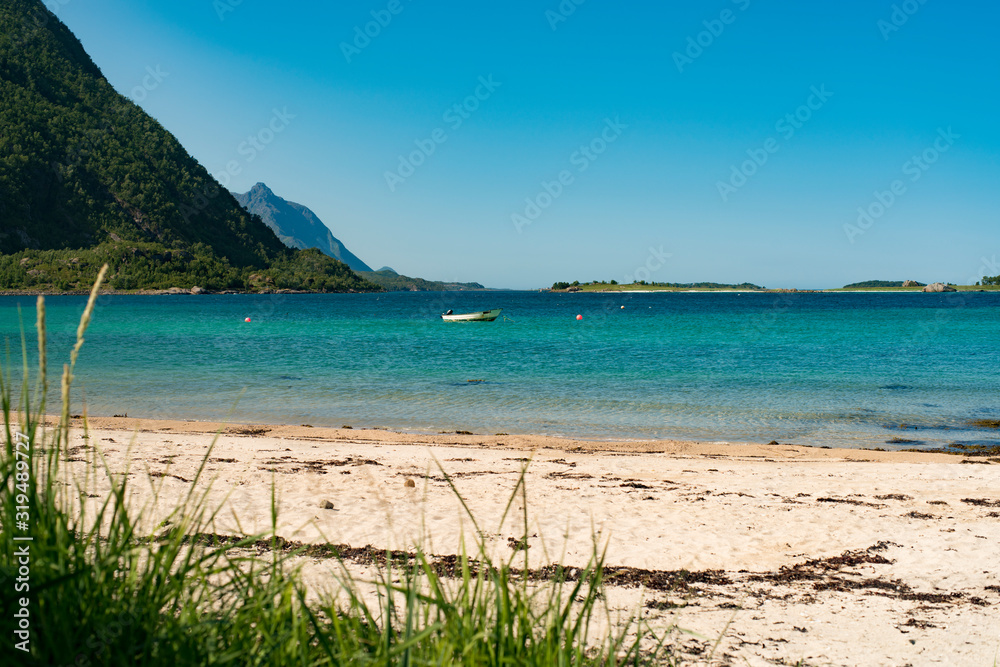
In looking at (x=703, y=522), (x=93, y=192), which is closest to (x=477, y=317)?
(x=703, y=522)

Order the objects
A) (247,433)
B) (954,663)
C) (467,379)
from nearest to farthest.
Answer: (954,663), (247,433), (467,379)

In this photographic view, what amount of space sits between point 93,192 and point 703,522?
186 metres

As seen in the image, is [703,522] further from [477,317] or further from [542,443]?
[477,317]

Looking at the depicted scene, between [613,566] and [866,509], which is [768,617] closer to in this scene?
[613,566]

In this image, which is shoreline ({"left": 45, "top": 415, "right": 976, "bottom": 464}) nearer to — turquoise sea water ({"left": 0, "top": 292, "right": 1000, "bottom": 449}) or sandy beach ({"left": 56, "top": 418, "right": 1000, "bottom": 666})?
sandy beach ({"left": 56, "top": 418, "right": 1000, "bottom": 666})

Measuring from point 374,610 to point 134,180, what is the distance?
7450 inches

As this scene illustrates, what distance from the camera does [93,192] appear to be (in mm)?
156125

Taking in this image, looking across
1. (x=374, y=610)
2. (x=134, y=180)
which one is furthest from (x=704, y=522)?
(x=134, y=180)

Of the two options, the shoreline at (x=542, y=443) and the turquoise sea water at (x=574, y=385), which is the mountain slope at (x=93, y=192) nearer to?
the turquoise sea water at (x=574, y=385)

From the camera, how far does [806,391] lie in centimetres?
2102

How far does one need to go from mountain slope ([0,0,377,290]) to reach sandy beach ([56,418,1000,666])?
137m

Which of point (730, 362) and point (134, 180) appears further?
point (134, 180)

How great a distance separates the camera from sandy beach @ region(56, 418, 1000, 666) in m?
4.73

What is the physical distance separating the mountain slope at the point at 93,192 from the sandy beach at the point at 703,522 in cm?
13726
